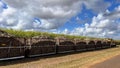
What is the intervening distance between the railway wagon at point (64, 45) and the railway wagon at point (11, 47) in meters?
8.83

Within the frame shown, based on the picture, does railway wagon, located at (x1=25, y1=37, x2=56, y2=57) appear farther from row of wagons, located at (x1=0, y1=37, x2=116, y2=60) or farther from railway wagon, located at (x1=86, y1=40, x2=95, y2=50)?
railway wagon, located at (x1=86, y1=40, x2=95, y2=50)

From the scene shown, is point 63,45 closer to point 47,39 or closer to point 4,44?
point 47,39

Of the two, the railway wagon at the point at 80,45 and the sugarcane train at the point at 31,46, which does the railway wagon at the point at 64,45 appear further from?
the railway wagon at the point at 80,45

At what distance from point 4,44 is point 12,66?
4.20 m

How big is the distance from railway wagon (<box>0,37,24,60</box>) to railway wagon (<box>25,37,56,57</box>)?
3.86ft

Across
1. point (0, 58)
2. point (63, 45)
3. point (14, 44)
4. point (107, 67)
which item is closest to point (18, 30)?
point (63, 45)

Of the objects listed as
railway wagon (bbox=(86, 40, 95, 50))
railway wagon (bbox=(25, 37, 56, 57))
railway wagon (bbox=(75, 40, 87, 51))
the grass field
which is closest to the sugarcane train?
railway wagon (bbox=(25, 37, 56, 57))

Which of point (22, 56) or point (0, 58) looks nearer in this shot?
point (0, 58)

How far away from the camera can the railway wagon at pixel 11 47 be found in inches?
800

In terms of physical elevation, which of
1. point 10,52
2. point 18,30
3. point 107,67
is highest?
point 18,30

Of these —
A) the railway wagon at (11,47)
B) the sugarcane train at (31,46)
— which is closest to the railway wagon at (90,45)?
the sugarcane train at (31,46)

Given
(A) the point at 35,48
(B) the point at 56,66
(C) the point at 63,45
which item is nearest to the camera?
(B) the point at 56,66

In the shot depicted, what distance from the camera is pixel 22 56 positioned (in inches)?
907

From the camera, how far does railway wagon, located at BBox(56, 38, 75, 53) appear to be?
31403 millimetres
